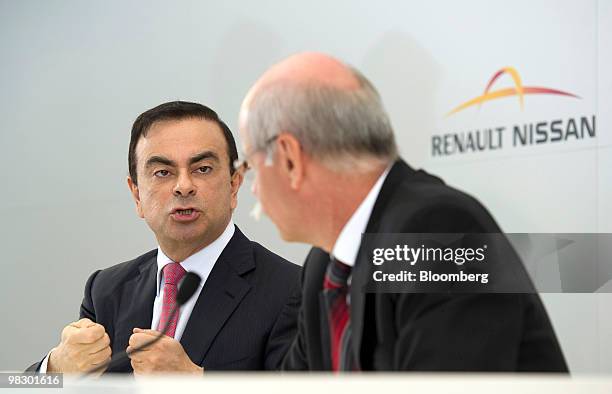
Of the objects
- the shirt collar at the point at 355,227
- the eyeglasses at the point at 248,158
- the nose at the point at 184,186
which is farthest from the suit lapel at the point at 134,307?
the shirt collar at the point at 355,227

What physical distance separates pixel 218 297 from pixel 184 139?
41cm

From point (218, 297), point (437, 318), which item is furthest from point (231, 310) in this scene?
point (437, 318)

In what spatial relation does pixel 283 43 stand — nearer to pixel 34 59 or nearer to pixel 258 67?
pixel 258 67

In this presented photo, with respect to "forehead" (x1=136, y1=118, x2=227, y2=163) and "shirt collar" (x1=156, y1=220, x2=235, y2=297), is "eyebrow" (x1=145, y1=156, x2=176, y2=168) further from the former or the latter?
"shirt collar" (x1=156, y1=220, x2=235, y2=297)

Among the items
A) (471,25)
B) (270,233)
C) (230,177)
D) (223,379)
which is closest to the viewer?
(223,379)

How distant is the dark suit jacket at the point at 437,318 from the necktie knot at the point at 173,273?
728 mm

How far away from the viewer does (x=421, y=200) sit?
157 centimetres

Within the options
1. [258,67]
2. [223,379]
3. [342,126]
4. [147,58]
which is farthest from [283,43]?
[223,379]

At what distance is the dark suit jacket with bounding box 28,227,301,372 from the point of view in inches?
86.5

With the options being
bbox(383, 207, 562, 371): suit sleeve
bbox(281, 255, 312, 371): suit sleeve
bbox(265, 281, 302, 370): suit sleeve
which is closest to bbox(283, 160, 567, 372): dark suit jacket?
bbox(383, 207, 562, 371): suit sleeve

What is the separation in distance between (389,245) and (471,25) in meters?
1.29

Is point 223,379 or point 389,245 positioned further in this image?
point 389,245

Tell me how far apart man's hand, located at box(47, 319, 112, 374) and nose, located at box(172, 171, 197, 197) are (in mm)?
406

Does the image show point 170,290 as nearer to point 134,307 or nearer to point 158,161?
point 134,307
